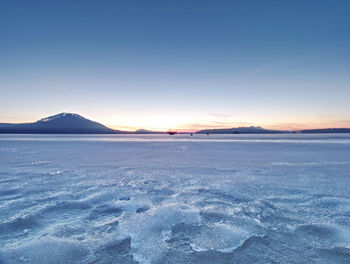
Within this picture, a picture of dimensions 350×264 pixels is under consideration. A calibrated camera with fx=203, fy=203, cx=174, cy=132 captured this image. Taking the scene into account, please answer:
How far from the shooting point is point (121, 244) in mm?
2535

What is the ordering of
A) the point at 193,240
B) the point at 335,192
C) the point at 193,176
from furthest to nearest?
the point at 193,176 → the point at 335,192 → the point at 193,240

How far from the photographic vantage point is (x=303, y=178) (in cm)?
579

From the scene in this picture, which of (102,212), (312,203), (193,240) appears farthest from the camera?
(312,203)

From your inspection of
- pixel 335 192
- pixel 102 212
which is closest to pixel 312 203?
pixel 335 192

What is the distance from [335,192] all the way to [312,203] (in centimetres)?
113

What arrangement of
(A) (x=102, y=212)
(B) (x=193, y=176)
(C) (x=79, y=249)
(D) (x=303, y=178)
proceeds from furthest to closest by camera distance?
1. (B) (x=193, y=176)
2. (D) (x=303, y=178)
3. (A) (x=102, y=212)
4. (C) (x=79, y=249)

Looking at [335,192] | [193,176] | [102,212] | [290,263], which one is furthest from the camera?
[193,176]

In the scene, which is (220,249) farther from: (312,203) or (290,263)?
(312,203)

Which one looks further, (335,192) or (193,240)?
(335,192)

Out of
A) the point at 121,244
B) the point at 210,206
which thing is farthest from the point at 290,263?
the point at 121,244

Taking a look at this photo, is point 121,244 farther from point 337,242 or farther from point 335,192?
point 335,192

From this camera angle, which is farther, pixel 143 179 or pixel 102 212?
pixel 143 179

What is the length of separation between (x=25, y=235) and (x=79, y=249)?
3.04 feet

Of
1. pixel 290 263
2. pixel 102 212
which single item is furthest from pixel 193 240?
pixel 102 212
